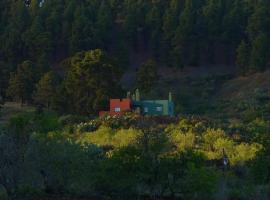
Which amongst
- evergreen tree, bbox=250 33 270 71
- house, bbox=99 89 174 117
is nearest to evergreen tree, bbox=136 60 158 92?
house, bbox=99 89 174 117

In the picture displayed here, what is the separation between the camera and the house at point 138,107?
44.5 m

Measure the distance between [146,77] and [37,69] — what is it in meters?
9.49

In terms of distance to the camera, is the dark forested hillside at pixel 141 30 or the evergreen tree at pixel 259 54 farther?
the dark forested hillside at pixel 141 30

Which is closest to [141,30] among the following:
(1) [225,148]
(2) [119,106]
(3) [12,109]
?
(3) [12,109]

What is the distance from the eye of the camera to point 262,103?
51.4 meters

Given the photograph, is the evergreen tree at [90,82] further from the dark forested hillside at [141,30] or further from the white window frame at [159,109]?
the dark forested hillside at [141,30]

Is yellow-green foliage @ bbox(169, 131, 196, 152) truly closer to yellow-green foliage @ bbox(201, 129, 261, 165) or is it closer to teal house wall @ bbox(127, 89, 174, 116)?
yellow-green foliage @ bbox(201, 129, 261, 165)

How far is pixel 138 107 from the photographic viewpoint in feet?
150

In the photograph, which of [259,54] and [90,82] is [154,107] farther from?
[259,54]

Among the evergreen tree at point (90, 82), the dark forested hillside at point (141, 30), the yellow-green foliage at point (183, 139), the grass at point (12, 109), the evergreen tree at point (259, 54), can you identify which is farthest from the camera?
the dark forested hillside at point (141, 30)

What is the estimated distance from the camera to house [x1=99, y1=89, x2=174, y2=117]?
4453 centimetres

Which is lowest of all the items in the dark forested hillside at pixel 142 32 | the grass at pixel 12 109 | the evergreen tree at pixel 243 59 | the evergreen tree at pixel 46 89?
the grass at pixel 12 109

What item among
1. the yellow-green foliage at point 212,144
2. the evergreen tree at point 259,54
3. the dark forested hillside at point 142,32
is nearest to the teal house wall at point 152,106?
the yellow-green foliage at point 212,144

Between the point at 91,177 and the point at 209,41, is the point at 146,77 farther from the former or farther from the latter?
the point at 91,177
